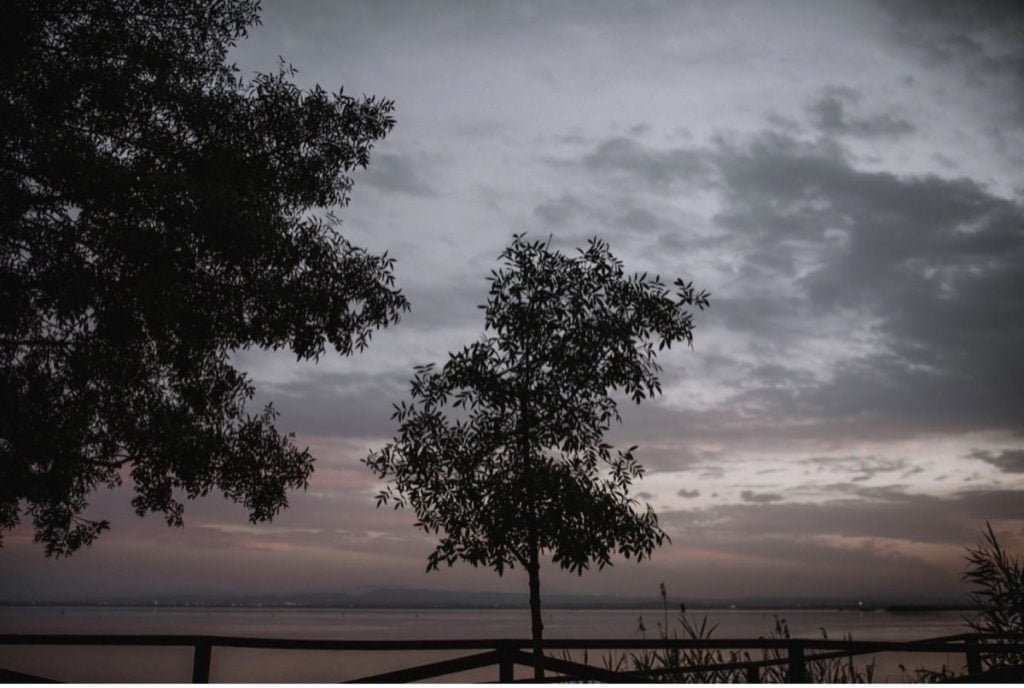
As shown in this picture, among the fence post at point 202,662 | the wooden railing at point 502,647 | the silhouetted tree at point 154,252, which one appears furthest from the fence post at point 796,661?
the silhouetted tree at point 154,252

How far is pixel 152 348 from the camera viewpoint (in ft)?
38.9

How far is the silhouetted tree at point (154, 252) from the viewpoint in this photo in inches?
380

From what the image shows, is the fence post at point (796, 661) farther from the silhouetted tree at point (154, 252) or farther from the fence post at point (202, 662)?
the silhouetted tree at point (154, 252)

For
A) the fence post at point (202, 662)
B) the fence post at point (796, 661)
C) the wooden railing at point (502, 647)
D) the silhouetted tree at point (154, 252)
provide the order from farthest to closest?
the silhouetted tree at point (154, 252) < the fence post at point (796, 661) < the fence post at point (202, 662) < the wooden railing at point (502, 647)

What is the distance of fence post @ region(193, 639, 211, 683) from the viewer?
5.57 m

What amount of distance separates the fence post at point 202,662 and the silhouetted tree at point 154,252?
5.17m

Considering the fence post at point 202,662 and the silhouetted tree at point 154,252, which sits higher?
the silhouetted tree at point 154,252

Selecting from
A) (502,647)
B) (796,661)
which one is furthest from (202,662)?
(796,661)

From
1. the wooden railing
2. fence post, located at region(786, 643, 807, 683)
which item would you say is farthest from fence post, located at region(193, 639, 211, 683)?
fence post, located at region(786, 643, 807, 683)

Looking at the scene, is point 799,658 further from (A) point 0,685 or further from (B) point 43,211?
(B) point 43,211

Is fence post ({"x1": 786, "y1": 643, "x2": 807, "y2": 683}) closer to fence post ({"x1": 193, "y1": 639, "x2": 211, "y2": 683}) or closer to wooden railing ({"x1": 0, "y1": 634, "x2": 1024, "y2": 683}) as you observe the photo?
wooden railing ({"x1": 0, "y1": 634, "x2": 1024, "y2": 683})

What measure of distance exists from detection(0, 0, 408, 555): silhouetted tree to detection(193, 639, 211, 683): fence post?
5172 mm

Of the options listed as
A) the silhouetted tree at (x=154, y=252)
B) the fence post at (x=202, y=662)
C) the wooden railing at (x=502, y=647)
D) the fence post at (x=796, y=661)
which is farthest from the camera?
the silhouetted tree at (x=154, y=252)

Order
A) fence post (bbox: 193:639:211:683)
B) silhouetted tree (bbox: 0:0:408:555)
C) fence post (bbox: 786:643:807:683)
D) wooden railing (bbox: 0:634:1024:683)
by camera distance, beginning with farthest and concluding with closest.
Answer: silhouetted tree (bbox: 0:0:408:555) → fence post (bbox: 786:643:807:683) → fence post (bbox: 193:639:211:683) → wooden railing (bbox: 0:634:1024:683)
